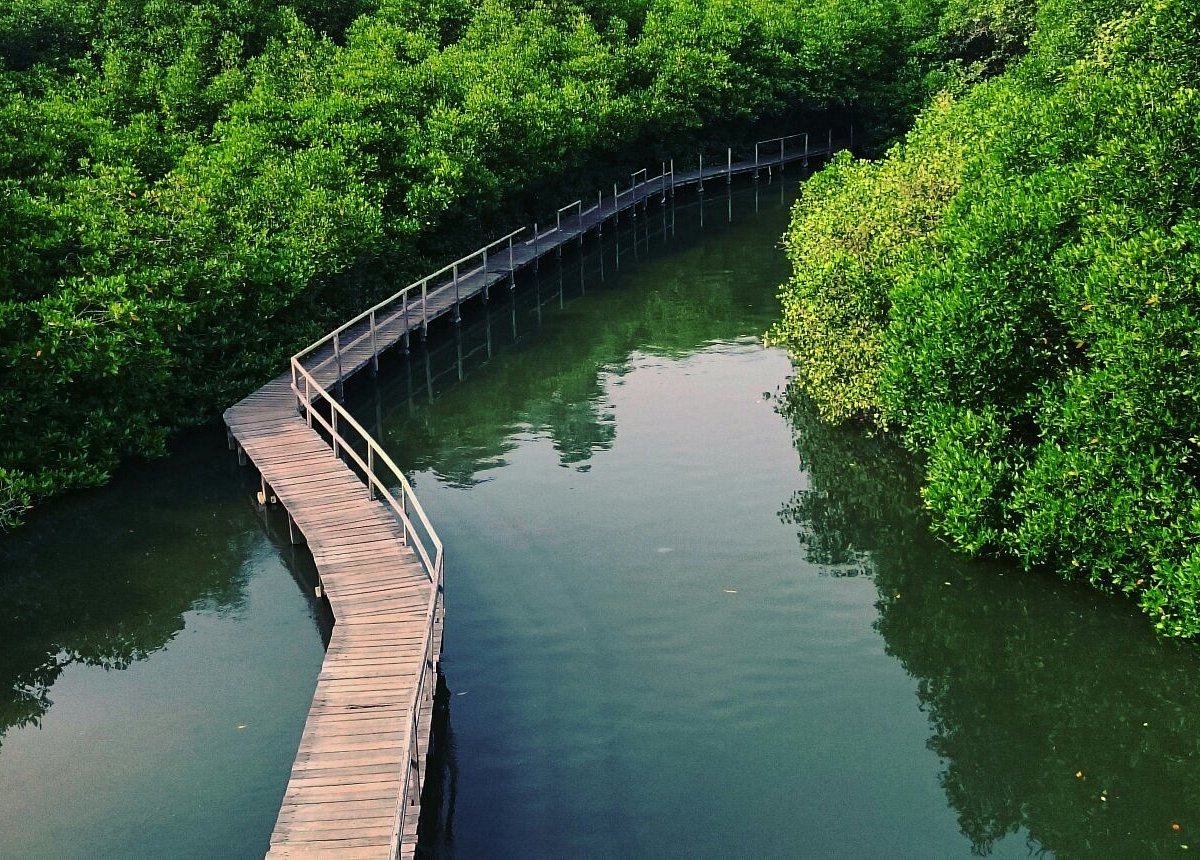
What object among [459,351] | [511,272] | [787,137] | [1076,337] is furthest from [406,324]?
[787,137]

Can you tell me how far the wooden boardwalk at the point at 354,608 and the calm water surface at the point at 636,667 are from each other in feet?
4.75

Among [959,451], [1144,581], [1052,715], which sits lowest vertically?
[1052,715]

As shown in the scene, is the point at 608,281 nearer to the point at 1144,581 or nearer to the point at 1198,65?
the point at 1198,65

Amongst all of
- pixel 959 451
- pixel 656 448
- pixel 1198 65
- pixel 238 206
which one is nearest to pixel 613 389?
pixel 656 448

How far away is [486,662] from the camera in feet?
77.8

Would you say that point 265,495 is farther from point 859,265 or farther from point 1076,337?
point 1076,337

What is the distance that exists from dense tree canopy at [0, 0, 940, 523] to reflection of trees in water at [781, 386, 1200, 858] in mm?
16253

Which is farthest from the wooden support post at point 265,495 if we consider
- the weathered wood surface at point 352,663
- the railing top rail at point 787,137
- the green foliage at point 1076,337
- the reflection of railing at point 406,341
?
the railing top rail at point 787,137

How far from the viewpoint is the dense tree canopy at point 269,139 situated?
3094cm

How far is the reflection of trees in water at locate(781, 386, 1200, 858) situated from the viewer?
19.5m

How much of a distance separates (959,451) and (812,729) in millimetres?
6323

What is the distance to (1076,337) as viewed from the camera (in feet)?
76.7

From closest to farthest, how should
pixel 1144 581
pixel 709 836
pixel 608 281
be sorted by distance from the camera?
pixel 709 836
pixel 1144 581
pixel 608 281

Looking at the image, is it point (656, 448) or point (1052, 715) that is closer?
point (1052, 715)
